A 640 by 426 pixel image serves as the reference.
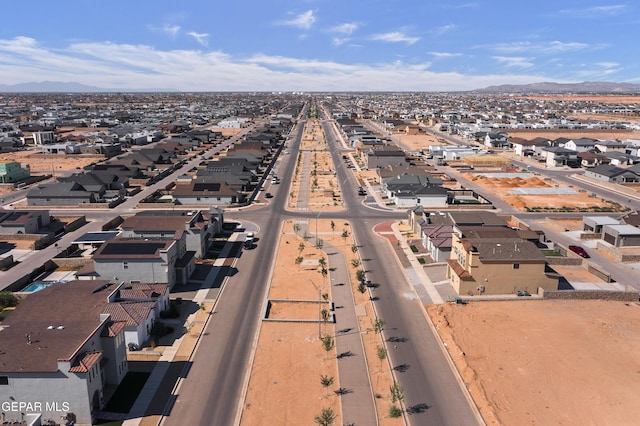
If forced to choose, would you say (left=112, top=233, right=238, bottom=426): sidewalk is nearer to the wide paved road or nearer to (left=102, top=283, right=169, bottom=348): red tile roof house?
the wide paved road

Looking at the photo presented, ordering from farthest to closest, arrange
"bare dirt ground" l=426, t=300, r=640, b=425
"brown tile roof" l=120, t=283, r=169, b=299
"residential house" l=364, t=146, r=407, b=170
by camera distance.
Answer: "residential house" l=364, t=146, r=407, b=170 → "brown tile roof" l=120, t=283, r=169, b=299 → "bare dirt ground" l=426, t=300, r=640, b=425

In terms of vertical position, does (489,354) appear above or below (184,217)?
below

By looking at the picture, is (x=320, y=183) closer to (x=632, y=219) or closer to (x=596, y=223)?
(x=596, y=223)

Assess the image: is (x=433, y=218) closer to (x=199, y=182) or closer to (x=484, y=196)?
(x=484, y=196)

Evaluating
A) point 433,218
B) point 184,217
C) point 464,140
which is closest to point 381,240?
point 433,218

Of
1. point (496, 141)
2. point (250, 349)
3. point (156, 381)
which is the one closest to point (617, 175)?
point (496, 141)

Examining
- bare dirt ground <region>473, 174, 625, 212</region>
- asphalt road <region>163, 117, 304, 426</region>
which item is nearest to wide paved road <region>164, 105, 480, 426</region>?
asphalt road <region>163, 117, 304, 426</region>
